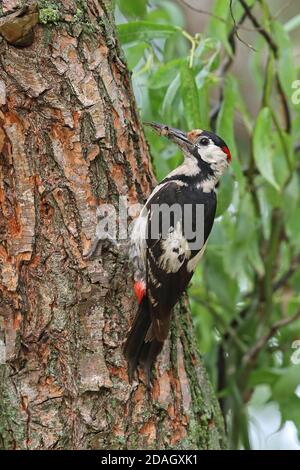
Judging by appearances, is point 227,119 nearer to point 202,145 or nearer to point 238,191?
point 202,145

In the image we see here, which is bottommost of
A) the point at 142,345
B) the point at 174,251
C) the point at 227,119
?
the point at 142,345

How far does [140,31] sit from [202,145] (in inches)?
21.2

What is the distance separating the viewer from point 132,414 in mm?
2730

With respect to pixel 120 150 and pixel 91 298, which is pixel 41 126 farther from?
pixel 91 298

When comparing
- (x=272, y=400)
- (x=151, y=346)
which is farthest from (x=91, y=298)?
(x=272, y=400)

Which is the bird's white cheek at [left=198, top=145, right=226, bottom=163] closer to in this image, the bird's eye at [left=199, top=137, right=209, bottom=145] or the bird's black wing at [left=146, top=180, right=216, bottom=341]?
the bird's eye at [left=199, top=137, right=209, bottom=145]

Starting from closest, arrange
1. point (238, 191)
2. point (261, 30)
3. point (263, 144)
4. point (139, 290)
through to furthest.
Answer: point (139, 290), point (263, 144), point (261, 30), point (238, 191)

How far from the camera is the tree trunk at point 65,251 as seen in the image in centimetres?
263

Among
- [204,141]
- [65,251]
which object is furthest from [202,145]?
[65,251]

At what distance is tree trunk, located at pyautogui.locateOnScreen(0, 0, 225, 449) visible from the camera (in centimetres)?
263

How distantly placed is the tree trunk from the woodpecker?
3.3 inches

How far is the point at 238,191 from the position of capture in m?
3.85

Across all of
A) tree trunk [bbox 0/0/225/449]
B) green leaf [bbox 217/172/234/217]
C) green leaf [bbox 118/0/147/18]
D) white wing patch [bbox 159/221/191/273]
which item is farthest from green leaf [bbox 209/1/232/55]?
white wing patch [bbox 159/221/191/273]

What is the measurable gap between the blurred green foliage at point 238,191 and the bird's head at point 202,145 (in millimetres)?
43
